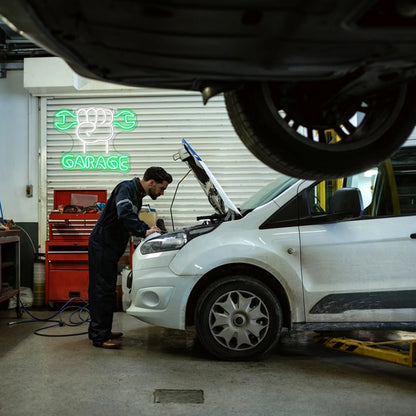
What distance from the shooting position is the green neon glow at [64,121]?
6.35 metres

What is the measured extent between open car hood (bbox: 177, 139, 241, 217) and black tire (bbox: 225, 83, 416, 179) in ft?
5.48

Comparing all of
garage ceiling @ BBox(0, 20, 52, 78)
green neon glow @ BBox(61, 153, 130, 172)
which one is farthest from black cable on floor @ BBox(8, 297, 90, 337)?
garage ceiling @ BBox(0, 20, 52, 78)

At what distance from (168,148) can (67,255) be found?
1997mm

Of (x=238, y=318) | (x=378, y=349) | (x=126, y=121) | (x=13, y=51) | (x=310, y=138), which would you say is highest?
(x=13, y=51)

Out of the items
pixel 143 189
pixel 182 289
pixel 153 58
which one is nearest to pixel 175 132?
pixel 143 189

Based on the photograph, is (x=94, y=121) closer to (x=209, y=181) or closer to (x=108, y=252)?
(x=108, y=252)

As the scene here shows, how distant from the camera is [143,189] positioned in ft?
12.5

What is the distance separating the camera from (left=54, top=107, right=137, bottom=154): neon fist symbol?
20.8 ft

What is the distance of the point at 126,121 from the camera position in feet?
20.9

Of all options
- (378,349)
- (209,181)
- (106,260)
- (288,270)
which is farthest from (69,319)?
(378,349)

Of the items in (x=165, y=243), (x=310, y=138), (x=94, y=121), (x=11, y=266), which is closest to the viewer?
(x=310, y=138)

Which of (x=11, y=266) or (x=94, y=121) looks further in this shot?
(x=94, y=121)

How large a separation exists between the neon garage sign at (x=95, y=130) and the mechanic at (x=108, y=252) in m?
2.63

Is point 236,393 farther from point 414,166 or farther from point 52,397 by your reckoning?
point 414,166
